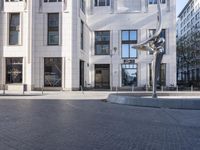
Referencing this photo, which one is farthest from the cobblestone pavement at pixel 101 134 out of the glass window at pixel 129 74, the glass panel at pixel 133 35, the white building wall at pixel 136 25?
the glass panel at pixel 133 35

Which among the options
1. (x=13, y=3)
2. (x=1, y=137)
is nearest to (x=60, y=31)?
(x=13, y=3)

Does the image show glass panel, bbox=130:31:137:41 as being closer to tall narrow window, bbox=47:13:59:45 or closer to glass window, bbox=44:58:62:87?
tall narrow window, bbox=47:13:59:45

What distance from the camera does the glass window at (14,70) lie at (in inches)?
1746

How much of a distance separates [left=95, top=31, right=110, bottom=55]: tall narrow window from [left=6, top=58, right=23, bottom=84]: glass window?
45.8 feet

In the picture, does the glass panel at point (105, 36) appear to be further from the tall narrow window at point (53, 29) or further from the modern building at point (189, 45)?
the modern building at point (189, 45)

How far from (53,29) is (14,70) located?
778cm

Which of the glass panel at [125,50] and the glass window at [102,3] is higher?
the glass window at [102,3]

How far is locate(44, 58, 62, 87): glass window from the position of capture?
146ft

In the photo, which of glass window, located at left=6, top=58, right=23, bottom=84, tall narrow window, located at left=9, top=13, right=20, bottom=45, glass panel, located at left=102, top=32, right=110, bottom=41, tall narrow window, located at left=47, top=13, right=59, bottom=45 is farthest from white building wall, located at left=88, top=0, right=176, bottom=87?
glass window, located at left=6, top=58, right=23, bottom=84

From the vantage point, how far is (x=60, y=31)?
44.8 m

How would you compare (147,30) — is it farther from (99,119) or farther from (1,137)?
(1,137)

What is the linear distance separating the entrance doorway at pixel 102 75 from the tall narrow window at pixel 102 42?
2.29m

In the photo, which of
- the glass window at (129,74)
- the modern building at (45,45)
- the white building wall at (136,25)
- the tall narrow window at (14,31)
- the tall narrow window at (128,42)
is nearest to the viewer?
the modern building at (45,45)

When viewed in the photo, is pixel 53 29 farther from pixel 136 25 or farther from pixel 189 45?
pixel 189 45
